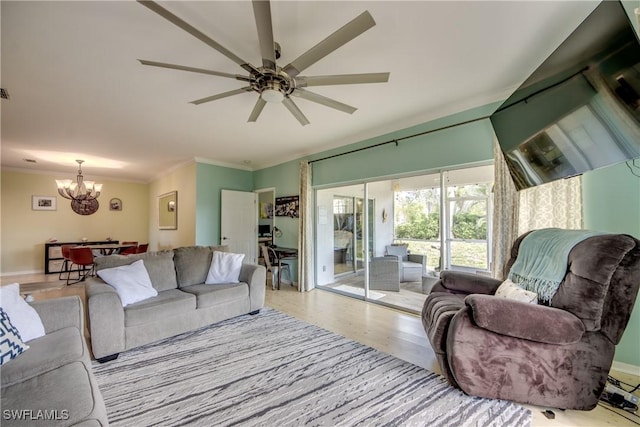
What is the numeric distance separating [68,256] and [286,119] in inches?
214

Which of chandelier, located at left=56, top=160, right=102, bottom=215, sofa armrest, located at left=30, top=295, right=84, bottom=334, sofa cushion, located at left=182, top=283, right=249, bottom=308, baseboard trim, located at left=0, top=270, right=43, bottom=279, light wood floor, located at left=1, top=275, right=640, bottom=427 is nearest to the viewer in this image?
light wood floor, located at left=1, top=275, right=640, bottom=427

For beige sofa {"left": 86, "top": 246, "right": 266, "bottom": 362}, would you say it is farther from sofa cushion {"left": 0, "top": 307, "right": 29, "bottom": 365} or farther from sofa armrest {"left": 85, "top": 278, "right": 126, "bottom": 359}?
sofa cushion {"left": 0, "top": 307, "right": 29, "bottom": 365}

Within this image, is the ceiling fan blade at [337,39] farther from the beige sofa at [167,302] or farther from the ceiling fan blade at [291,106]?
the beige sofa at [167,302]

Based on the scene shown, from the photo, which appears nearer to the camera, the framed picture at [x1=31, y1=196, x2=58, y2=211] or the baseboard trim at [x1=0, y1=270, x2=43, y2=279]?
the baseboard trim at [x1=0, y1=270, x2=43, y2=279]

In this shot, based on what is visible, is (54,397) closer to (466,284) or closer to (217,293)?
(217,293)

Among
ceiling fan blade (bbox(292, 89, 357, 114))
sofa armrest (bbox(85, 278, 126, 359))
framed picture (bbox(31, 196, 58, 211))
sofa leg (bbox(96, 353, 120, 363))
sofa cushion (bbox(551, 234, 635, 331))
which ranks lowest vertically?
sofa leg (bbox(96, 353, 120, 363))

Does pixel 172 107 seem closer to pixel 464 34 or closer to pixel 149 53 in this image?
pixel 149 53

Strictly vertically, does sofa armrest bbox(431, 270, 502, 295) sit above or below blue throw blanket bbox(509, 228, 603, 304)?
below

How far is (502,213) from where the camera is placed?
2.59 meters

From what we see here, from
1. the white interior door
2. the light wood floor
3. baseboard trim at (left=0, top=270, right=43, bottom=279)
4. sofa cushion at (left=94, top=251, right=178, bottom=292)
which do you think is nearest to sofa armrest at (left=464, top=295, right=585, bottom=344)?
the light wood floor

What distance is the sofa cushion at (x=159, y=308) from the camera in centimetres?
234

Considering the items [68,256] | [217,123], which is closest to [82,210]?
[68,256]

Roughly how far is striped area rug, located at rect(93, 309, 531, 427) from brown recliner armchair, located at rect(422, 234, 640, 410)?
0.69ft

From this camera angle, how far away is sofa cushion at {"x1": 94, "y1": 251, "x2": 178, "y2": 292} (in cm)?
279
